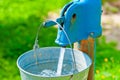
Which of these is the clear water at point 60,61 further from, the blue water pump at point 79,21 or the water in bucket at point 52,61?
the blue water pump at point 79,21

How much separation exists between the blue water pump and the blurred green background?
1.39 m

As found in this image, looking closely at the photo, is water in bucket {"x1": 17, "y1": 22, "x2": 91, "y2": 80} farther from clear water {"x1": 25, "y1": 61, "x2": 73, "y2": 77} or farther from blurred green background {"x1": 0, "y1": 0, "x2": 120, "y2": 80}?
blurred green background {"x1": 0, "y1": 0, "x2": 120, "y2": 80}

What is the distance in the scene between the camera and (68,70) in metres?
2.80

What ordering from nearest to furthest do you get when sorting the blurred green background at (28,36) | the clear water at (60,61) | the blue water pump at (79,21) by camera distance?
the blue water pump at (79,21), the clear water at (60,61), the blurred green background at (28,36)

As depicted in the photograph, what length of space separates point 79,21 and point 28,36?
2921mm

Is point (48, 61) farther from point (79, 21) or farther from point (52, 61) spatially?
point (79, 21)

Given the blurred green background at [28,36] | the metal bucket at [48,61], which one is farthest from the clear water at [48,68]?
the blurred green background at [28,36]

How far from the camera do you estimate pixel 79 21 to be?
8.61 ft

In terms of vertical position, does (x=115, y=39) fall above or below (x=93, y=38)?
below

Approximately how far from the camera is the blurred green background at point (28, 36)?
A: 4.53 metres

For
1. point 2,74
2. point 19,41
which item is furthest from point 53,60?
point 19,41

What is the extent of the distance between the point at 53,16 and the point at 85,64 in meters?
3.78

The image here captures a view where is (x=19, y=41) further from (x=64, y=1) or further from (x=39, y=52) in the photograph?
(x=39, y=52)

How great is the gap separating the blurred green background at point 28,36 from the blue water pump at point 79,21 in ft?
4.57
